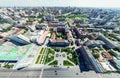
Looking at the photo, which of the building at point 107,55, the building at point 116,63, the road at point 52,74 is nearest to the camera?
the road at point 52,74

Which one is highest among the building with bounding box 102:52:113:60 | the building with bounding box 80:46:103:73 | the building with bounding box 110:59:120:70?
the building with bounding box 80:46:103:73

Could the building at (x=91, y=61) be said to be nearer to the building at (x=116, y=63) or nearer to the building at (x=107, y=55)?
the building at (x=116, y=63)

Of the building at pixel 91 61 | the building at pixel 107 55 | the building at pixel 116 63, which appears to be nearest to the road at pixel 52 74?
the building at pixel 91 61

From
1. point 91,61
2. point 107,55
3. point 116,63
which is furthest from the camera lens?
point 107,55

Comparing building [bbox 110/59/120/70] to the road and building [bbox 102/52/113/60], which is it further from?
the road

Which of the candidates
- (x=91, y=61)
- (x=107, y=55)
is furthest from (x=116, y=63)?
(x=91, y=61)

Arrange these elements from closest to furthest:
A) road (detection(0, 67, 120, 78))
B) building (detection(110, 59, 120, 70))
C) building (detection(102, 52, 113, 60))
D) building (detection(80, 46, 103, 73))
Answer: road (detection(0, 67, 120, 78)) < building (detection(80, 46, 103, 73)) < building (detection(110, 59, 120, 70)) < building (detection(102, 52, 113, 60))

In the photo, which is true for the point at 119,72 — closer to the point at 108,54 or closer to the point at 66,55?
the point at 108,54

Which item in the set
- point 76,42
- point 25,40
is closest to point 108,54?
point 76,42

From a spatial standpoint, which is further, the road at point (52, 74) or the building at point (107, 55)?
the building at point (107, 55)

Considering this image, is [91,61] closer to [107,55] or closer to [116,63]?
[116,63]

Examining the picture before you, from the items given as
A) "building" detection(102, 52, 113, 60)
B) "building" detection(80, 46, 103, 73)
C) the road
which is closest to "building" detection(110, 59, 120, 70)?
"building" detection(102, 52, 113, 60)
